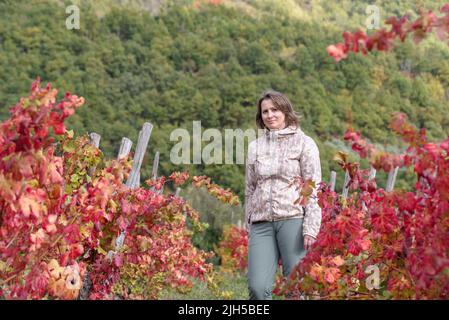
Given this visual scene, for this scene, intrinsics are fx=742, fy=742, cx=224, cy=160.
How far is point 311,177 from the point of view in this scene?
3.72 metres

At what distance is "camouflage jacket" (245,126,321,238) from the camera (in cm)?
369

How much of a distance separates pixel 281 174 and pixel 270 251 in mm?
396

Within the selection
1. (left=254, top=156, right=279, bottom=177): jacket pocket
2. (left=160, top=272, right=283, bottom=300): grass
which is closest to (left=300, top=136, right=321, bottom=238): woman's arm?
(left=254, top=156, right=279, bottom=177): jacket pocket

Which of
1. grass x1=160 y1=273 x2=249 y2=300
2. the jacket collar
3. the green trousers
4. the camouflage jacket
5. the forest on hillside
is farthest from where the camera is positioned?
the forest on hillside

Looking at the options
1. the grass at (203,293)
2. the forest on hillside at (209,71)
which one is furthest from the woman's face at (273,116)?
the forest on hillside at (209,71)

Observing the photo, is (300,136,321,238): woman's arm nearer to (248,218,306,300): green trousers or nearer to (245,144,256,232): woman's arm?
(248,218,306,300): green trousers

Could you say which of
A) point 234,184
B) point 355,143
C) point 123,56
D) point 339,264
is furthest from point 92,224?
point 123,56

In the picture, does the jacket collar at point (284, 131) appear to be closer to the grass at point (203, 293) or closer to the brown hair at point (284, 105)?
the brown hair at point (284, 105)

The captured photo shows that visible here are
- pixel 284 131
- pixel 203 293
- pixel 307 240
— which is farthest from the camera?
pixel 203 293

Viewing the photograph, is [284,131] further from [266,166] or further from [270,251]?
[270,251]

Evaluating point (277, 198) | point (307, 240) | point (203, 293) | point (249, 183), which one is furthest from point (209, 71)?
point (307, 240)

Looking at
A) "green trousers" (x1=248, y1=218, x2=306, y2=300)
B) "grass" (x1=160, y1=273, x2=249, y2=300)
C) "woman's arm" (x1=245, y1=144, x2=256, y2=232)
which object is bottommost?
"grass" (x1=160, y1=273, x2=249, y2=300)

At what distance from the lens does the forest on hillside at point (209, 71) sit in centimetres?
5212

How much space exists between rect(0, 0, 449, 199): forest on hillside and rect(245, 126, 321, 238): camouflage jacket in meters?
39.9
